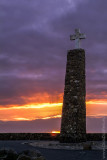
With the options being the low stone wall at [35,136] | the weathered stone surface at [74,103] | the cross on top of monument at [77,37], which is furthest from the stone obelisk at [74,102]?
the low stone wall at [35,136]

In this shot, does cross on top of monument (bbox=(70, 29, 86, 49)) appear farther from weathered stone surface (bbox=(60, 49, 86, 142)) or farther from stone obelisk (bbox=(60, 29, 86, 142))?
weathered stone surface (bbox=(60, 49, 86, 142))

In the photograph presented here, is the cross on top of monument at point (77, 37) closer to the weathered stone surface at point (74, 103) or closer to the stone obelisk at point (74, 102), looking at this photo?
the stone obelisk at point (74, 102)

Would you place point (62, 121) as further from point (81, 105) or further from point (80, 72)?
point (80, 72)

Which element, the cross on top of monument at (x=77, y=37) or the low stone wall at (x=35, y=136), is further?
the low stone wall at (x=35, y=136)

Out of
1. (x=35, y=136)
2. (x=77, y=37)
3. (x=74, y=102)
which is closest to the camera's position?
(x=74, y=102)

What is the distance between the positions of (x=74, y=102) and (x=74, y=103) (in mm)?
81

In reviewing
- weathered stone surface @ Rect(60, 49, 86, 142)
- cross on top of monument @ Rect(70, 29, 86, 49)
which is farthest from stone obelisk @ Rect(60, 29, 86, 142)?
cross on top of monument @ Rect(70, 29, 86, 49)

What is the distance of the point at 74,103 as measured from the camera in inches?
884

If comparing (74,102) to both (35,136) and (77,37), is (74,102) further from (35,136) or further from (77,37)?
(35,136)

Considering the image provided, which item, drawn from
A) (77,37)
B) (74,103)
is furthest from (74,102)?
(77,37)

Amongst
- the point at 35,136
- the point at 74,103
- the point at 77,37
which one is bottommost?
the point at 35,136

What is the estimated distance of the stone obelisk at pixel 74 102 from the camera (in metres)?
22.2

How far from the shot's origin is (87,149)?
65.3 feet

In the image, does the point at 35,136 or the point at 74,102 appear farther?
the point at 35,136
